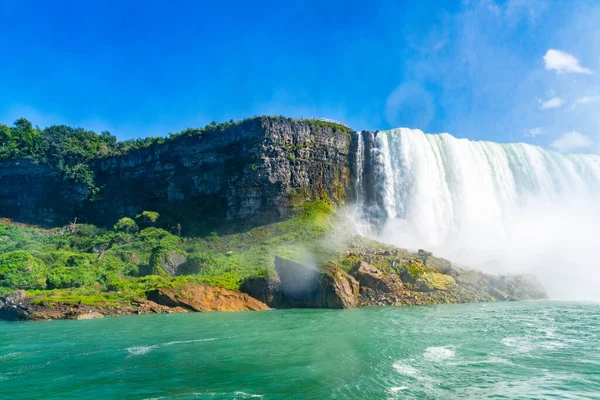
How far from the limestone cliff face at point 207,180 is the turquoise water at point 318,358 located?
34.5 m

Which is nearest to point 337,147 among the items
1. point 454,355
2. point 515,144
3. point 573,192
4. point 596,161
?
point 515,144

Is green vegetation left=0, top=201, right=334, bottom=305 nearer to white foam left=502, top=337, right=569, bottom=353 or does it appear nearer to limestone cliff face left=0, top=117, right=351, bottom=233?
limestone cliff face left=0, top=117, right=351, bottom=233

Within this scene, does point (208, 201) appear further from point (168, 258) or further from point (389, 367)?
point (389, 367)

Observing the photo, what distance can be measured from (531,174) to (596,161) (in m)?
15.1

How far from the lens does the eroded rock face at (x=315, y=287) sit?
33.8m

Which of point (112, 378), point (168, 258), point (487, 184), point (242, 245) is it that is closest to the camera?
point (112, 378)

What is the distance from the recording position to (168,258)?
151ft

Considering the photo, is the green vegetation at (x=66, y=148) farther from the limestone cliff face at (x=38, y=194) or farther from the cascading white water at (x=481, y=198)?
the cascading white water at (x=481, y=198)

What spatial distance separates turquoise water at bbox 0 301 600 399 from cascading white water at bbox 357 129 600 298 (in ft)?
97.8

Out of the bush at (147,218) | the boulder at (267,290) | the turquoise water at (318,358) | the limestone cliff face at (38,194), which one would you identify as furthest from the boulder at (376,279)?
the limestone cliff face at (38,194)

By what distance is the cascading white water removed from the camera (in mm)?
55719

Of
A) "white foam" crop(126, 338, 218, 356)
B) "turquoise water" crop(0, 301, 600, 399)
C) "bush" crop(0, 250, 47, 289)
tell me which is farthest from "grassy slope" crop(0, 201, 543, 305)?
"white foam" crop(126, 338, 218, 356)

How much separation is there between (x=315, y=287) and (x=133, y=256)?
28.2 m

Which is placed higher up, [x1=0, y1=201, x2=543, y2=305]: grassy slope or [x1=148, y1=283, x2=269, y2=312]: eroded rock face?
[x1=0, y1=201, x2=543, y2=305]: grassy slope
